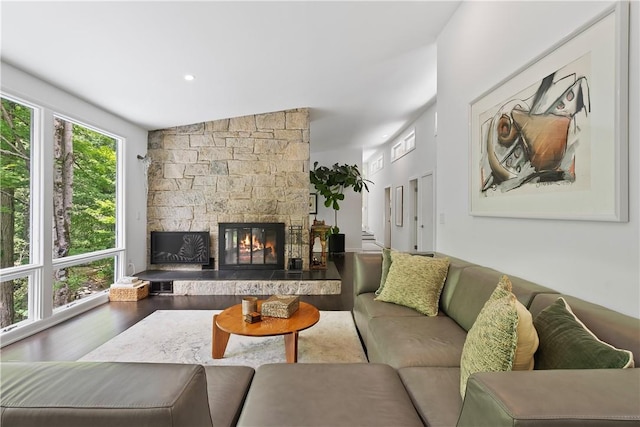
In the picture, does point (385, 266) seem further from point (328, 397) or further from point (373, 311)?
point (328, 397)

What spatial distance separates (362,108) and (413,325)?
4.28 m

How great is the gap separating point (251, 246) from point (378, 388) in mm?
3971

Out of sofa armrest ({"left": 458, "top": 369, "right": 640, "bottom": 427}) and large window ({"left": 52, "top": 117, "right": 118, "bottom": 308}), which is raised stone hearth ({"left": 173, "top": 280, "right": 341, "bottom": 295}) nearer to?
large window ({"left": 52, "top": 117, "right": 118, "bottom": 308})

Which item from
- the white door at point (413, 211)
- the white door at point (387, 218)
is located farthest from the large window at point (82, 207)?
the white door at point (387, 218)

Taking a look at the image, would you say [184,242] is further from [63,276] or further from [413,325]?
[413,325]

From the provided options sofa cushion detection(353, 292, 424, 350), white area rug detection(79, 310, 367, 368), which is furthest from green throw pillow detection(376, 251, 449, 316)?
white area rug detection(79, 310, 367, 368)

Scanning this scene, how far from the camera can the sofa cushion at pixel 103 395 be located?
0.61 meters

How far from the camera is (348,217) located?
28.5 ft

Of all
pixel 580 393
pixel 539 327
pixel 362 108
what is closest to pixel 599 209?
pixel 539 327

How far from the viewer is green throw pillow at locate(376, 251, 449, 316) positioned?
2328 mm

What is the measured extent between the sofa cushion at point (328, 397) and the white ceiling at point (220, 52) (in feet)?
8.59

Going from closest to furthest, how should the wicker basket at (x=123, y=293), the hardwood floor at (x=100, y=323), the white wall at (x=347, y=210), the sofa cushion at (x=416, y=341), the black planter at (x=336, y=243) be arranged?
the sofa cushion at (x=416, y=341) < the hardwood floor at (x=100, y=323) < the wicker basket at (x=123, y=293) < the black planter at (x=336, y=243) < the white wall at (x=347, y=210)

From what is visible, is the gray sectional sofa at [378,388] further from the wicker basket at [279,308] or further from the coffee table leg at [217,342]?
the coffee table leg at [217,342]

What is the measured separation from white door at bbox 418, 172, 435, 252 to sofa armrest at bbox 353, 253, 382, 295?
3.07 metres
